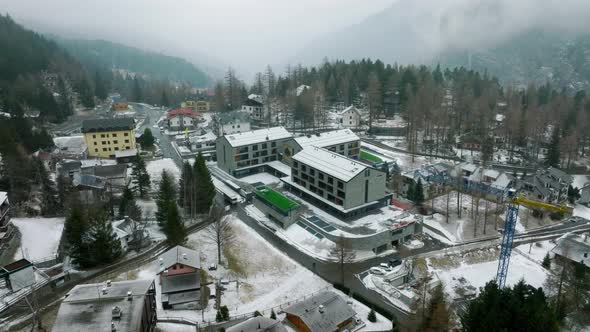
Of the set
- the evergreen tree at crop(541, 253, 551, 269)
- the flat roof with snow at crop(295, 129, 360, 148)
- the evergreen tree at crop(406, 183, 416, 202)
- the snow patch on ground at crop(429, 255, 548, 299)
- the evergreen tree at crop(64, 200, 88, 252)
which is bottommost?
the snow patch on ground at crop(429, 255, 548, 299)

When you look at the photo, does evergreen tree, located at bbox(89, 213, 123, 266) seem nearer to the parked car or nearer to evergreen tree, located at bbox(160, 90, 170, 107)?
the parked car

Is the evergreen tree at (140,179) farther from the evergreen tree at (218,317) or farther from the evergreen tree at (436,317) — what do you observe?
the evergreen tree at (436,317)

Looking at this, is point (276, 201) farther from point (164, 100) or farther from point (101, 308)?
point (164, 100)

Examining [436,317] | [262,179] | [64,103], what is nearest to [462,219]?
[436,317]

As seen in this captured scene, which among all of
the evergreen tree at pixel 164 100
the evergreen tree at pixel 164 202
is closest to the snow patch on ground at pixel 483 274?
the evergreen tree at pixel 164 202

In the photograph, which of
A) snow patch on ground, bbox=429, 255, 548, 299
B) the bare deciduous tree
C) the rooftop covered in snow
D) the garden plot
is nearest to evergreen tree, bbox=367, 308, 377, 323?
snow patch on ground, bbox=429, 255, 548, 299

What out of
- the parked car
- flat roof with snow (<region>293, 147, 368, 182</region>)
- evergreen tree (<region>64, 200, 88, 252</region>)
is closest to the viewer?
evergreen tree (<region>64, 200, 88, 252</region>)

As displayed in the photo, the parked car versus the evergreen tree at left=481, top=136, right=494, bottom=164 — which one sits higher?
the evergreen tree at left=481, top=136, right=494, bottom=164
